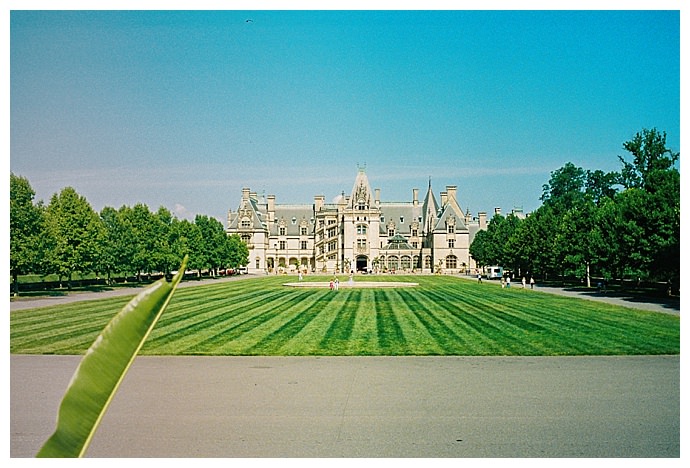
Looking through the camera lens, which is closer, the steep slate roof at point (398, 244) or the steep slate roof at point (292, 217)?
the steep slate roof at point (398, 244)

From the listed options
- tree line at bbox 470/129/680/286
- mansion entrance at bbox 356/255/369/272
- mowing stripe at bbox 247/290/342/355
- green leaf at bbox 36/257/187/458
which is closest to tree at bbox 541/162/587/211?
tree line at bbox 470/129/680/286

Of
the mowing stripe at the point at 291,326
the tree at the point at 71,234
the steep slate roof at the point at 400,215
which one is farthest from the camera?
the steep slate roof at the point at 400,215

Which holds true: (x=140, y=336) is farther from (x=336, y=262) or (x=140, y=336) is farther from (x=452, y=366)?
(x=336, y=262)

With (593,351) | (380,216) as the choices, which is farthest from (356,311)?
(380,216)

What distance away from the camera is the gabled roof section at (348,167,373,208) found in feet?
336

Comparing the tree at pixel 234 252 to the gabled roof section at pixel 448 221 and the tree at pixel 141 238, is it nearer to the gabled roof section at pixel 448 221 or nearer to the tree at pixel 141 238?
the tree at pixel 141 238

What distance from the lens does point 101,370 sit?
5.01ft

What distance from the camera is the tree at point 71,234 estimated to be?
38.7 m

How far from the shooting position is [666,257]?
30562 mm

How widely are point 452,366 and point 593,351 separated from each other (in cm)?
458

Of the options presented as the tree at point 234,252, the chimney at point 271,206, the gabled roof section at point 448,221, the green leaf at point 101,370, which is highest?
the chimney at point 271,206

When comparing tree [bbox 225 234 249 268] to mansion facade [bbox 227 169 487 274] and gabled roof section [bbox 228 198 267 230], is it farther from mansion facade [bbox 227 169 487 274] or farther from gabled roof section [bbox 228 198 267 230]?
gabled roof section [bbox 228 198 267 230]

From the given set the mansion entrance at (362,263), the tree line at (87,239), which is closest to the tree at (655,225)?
the tree line at (87,239)

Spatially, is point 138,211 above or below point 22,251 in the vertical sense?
above
